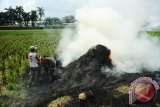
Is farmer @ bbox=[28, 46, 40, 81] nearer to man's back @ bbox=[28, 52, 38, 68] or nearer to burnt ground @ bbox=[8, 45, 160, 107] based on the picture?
man's back @ bbox=[28, 52, 38, 68]

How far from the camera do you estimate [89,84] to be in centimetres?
1199

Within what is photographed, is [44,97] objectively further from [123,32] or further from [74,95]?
[123,32]

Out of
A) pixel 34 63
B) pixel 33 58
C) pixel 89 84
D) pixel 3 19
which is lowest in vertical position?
pixel 3 19

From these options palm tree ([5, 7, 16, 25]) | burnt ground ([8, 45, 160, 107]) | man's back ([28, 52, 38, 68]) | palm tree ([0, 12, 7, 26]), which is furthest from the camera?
palm tree ([5, 7, 16, 25])

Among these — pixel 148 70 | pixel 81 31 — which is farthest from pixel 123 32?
pixel 148 70

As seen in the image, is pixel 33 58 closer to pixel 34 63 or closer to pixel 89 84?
pixel 34 63

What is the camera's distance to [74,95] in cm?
1054

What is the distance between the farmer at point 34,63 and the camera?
13688 millimetres

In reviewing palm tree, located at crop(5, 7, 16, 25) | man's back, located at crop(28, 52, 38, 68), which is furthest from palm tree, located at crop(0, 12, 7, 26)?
man's back, located at crop(28, 52, 38, 68)

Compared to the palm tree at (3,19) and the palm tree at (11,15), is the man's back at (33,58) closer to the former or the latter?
the palm tree at (3,19)

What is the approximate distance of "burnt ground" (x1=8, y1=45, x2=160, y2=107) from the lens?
32.6 feet

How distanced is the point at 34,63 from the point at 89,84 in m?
3.10

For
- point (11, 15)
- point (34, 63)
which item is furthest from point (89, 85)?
point (11, 15)

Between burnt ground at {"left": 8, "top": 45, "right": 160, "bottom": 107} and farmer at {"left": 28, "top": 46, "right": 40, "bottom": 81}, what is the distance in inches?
22.3
